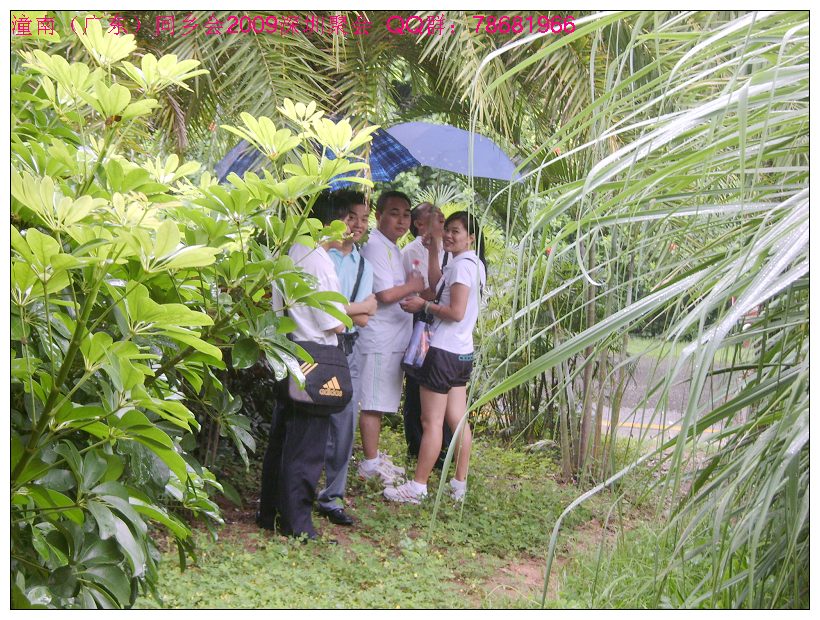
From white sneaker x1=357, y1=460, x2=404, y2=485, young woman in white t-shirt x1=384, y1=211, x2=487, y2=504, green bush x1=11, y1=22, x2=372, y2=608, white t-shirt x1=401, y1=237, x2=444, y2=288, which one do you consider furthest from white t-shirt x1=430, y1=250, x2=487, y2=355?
green bush x1=11, y1=22, x2=372, y2=608

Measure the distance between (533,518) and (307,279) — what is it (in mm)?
3065

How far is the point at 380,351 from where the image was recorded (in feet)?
13.8

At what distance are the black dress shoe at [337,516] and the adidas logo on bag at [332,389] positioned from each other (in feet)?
2.53

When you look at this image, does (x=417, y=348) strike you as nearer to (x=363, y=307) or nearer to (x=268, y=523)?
(x=363, y=307)

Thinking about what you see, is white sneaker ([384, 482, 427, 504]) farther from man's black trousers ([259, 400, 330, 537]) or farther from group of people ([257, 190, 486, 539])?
man's black trousers ([259, 400, 330, 537])

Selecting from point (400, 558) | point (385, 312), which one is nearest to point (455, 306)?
point (385, 312)

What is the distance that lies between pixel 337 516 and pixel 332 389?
82cm

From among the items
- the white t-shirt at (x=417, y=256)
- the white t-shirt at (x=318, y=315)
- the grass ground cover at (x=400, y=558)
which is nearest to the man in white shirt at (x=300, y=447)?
the white t-shirt at (x=318, y=315)

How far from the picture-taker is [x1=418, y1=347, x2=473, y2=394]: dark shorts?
404cm

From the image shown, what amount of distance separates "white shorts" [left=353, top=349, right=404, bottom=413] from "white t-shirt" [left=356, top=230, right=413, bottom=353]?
0.13 ft

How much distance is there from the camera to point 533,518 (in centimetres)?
408

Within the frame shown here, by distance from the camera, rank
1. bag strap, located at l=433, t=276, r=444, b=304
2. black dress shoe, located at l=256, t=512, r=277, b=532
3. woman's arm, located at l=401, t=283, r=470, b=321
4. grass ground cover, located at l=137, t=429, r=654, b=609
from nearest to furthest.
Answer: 1. grass ground cover, located at l=137, t=429, r=654, b=609
2. black dress shoe, located at l=256, t=512, r=277, b=532
3. woman's arm, located at l=401, t=283, r=470, b=321
4. bag strap, located at l=433, t=276, r=444, b=304
